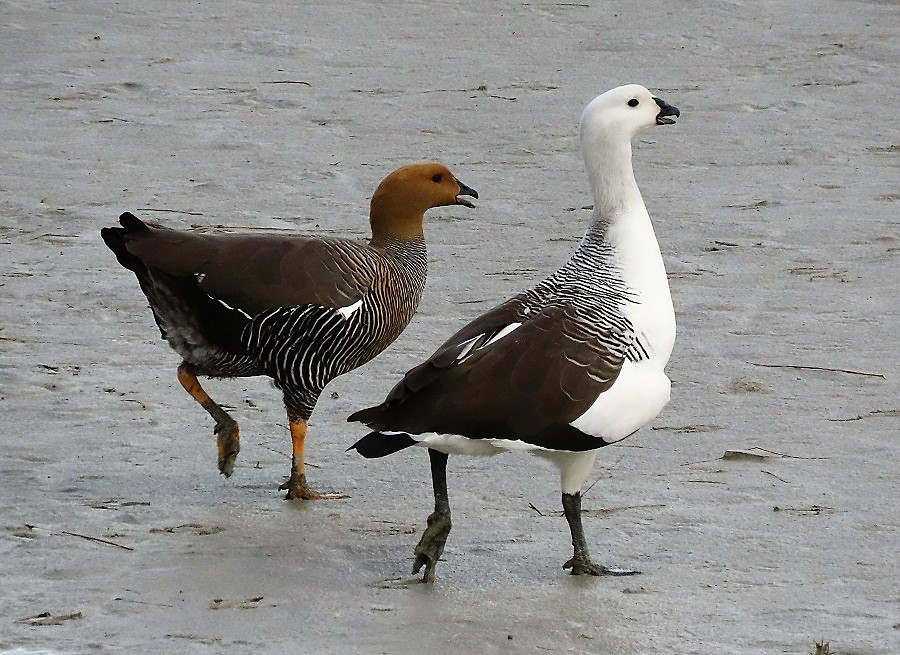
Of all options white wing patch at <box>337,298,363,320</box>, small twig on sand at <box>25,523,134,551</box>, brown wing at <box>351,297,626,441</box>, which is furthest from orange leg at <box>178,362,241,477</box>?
brown wing at <box>351,297,626,441</box>

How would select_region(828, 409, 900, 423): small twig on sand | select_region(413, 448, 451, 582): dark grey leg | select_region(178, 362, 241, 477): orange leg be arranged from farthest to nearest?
select_region(828, 409, 900, 423): small twig on sand → select_region(178, 362, 241, 477): orange leg → select_region(413, 448, 451, 582): dark grey leg

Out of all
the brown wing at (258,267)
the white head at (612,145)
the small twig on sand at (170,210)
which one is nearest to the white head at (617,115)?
the white head at (612,145)

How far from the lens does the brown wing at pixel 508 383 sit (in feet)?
18.4

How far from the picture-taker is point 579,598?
223 inches

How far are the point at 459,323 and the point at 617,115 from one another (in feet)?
8.14

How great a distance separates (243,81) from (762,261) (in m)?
5.28

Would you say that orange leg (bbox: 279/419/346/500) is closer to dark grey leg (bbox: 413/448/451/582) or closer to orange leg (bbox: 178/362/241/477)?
orange leg (bbox: 178/362/241/477)

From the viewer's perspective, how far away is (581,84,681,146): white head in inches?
258

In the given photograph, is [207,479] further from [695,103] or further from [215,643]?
[695,103]

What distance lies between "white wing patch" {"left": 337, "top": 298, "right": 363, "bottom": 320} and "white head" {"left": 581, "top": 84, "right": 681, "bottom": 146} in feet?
3.97

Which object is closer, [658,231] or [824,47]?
[658,231]

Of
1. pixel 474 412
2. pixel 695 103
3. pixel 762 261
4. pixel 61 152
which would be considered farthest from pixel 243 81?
pixel 474 412

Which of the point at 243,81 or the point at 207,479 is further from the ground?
the point at 243,81

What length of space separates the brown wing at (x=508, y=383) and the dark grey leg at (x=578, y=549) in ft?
1.39
